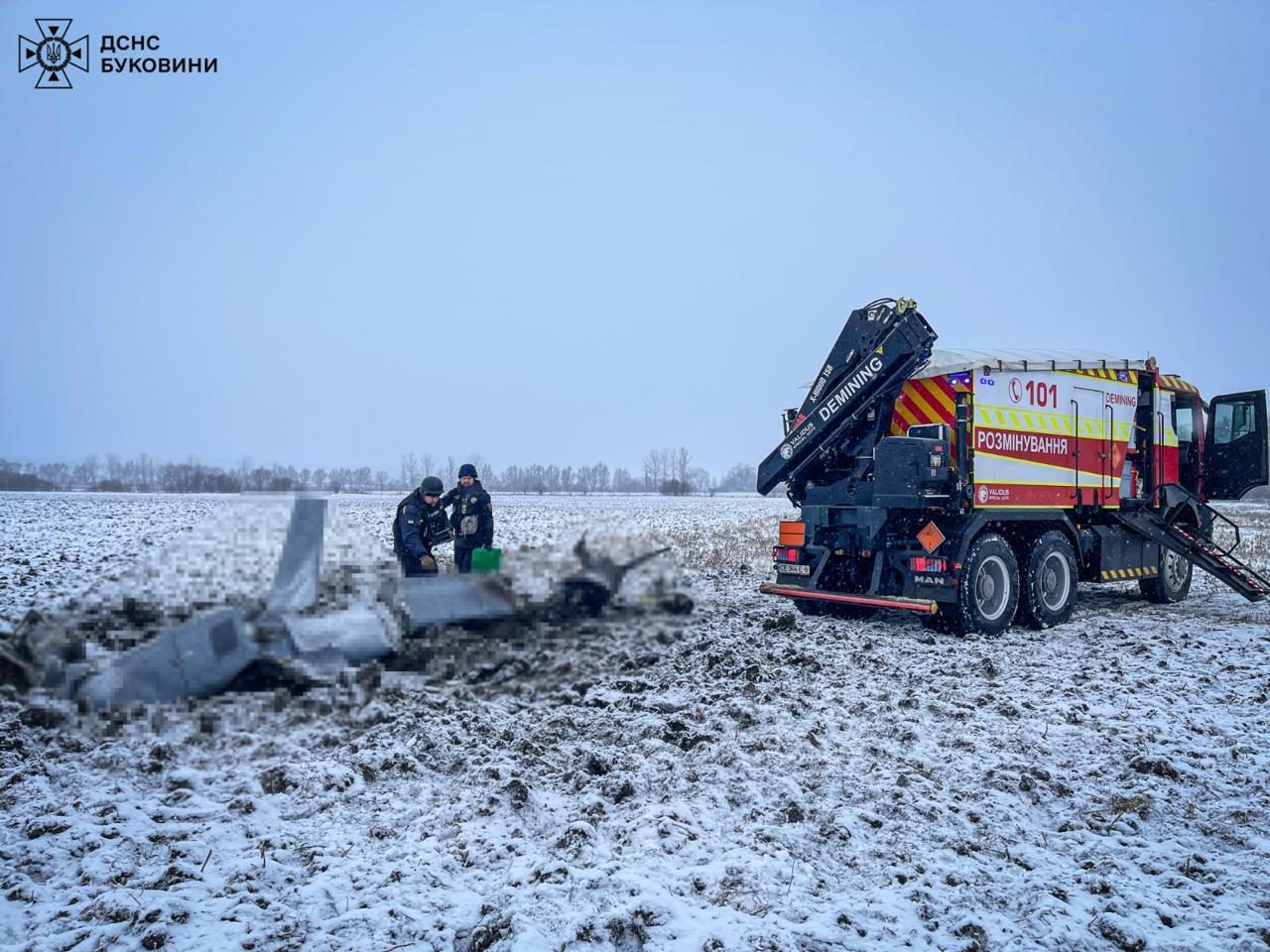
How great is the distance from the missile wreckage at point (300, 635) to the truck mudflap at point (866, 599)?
7.96 feet

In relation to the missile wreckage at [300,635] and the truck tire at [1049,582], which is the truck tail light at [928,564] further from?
the missile wreckage at [300,635]

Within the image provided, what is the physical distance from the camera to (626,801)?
388 centimetres

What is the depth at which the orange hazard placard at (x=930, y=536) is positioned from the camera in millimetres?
7598

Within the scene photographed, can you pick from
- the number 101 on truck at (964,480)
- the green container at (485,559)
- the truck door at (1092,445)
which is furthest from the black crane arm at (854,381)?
the green container at (485,559)

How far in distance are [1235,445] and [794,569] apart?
690 centimetres

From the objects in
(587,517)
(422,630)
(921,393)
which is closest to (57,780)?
(422,630)

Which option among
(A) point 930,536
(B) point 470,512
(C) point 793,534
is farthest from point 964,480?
(B) point 470,512

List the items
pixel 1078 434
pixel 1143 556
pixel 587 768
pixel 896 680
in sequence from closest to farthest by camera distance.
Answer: pixel 587 768, pixel 896 680, pixel 1078 434, pixel 1143 556

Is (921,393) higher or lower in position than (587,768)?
higher

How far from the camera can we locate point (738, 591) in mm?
10680

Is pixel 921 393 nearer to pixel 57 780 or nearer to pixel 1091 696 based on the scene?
pixel 1091 696

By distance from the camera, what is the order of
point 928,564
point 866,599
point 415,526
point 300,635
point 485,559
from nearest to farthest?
point 300,635 < point 485,559 < point 415,526 < point 928,564 < point 866,599

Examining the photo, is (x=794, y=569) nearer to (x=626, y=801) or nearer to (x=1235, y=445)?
(x=626, y=801)

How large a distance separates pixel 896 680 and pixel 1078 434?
177 inches
